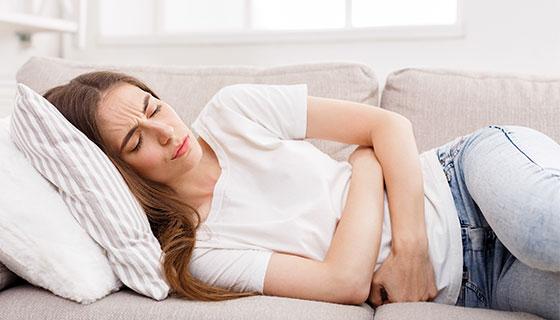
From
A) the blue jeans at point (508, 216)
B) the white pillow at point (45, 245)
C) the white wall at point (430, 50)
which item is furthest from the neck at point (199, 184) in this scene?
the white wall at point (430, 50)

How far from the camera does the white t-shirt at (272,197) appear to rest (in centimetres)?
119

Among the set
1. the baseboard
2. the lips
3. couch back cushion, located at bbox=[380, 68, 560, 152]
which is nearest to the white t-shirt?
the lips

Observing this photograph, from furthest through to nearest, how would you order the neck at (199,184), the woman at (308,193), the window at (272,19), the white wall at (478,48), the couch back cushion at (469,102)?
1. the window at (272,19)
2. the white wall at (478,48)
3. the couch back cushion at (469,102)
4. the neck at (199,184)
5. the woman at (308,193)

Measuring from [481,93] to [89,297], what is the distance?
1000 mm

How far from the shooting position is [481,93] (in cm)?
157

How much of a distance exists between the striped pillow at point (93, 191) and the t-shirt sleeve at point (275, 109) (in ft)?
0.98

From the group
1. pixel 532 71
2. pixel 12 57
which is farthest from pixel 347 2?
pixel 12 57

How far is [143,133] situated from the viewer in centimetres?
124

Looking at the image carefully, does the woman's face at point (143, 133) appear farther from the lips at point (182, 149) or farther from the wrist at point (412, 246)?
the wrist at point (412, 246)

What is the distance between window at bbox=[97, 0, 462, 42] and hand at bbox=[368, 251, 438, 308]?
1.06 metres

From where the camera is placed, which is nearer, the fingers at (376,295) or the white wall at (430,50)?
the fingers at (376,295)

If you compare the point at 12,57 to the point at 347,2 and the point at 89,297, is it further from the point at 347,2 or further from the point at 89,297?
the point at 89,297

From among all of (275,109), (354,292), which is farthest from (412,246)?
(275,109)

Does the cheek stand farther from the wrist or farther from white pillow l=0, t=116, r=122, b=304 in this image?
the wrist
